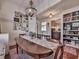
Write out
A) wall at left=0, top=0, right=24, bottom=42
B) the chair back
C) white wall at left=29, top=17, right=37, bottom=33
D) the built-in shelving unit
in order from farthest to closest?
white wall at left=29, top=17, right=37, bottom=33, wall at left=0, top=0, right=24, bottom=42, the built-in shelving unit, the chair back

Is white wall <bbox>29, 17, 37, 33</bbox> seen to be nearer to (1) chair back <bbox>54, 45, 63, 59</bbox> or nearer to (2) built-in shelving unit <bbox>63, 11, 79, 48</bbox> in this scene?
(2) built-in shelving unit <bbox>63, 11, 79, 48</bbox>

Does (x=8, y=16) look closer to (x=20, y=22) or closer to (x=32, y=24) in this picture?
(x=20, y=22)

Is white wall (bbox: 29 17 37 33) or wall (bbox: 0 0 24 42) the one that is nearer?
wall (bbox: 0 0 24 42)

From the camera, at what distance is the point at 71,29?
5555 mm

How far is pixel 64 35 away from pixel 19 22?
3200 mm

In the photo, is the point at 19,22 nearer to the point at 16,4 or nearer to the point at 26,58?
the point at 16,4

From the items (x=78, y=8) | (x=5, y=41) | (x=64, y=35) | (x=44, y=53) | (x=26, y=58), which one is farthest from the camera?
(x=64, y=35)

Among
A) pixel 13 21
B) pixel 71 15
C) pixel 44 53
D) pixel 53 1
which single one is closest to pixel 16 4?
pixel 13 21

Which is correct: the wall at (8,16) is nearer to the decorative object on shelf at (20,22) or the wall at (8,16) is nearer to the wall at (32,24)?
the decorative object on shelf at (20,22)

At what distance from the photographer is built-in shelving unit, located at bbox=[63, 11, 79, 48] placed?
17.1 ft

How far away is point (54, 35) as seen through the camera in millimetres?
7371

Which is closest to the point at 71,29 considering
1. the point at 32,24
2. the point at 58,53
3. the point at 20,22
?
the point at 32,24

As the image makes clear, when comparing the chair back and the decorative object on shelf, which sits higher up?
the decorative object on shelf

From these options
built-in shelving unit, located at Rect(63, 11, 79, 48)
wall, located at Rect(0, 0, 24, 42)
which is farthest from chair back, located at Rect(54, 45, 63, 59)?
wall, located at Rect(0, 0, 24, 42)
